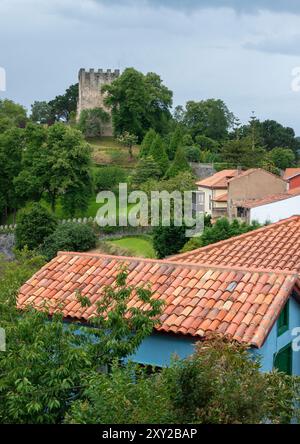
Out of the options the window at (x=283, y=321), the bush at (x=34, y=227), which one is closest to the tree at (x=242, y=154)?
the bush at (x=34, y=227)

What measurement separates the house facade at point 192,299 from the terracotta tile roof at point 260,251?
2.80 ft

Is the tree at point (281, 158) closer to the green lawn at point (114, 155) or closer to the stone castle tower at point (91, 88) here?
the green lawn at point (114, 155)

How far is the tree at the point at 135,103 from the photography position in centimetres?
7419

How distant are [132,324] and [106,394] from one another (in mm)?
2171

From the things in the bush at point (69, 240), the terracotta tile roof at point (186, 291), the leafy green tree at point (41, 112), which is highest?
the leafy green tree at point (41, 112)

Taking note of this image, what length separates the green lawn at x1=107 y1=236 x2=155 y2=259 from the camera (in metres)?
38.8

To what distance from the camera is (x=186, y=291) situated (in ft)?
39.4

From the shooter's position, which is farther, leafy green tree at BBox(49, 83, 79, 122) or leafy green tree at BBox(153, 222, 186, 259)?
leafy green tree at BBox(49, 83, 79, 122)

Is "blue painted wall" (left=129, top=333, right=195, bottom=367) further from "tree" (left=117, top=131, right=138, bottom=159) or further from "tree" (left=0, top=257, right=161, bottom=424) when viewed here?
"tree" (left=117, top=131, right=138, bottom=159)

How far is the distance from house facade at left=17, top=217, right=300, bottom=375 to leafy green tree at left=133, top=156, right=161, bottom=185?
39136 millimetres

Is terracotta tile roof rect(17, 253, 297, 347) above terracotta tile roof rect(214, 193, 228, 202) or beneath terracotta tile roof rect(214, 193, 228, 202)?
beneath

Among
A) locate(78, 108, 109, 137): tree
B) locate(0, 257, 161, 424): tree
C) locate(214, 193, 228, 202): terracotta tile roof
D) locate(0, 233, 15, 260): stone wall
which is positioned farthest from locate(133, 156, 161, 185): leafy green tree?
locate(0, 257, 161, 424): tree

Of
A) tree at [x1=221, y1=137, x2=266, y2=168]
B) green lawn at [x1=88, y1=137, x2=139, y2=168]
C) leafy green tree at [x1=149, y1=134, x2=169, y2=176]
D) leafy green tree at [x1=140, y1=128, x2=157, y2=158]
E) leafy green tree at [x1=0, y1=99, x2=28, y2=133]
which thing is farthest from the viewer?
leafy green tree at [x1=0, y1=99, x2=28, y2=133]

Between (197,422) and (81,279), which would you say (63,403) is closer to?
(197,422)
